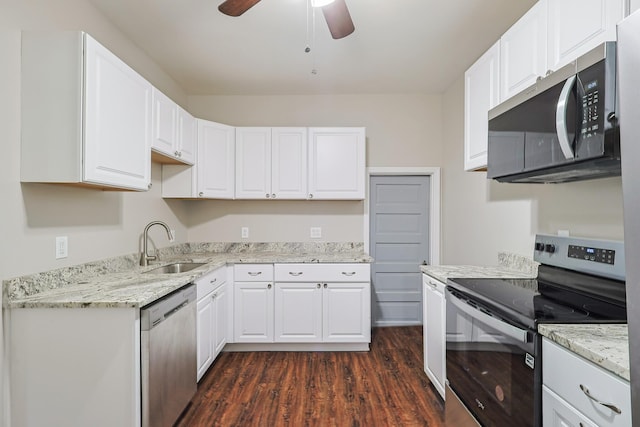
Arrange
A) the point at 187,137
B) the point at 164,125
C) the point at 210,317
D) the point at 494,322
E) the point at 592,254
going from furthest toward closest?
the point at 187,137, the point at 210,317, the point at 164,125, the point at 592,254, the point at 494,322

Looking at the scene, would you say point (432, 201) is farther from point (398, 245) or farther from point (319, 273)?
point (319, 273)

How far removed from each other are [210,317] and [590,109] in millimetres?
2638

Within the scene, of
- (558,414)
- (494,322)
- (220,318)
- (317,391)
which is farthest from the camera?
(220,318)

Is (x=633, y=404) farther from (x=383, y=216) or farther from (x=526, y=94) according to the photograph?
(x=383, y=216)

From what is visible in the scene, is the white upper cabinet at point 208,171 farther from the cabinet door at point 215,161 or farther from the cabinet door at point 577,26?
the cabinet door at point 577,26

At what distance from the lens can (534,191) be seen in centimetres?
212

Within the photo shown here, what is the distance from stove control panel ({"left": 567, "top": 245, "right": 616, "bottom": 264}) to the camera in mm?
1390

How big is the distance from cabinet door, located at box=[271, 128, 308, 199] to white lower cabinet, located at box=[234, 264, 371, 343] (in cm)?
83

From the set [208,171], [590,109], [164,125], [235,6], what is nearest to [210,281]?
[208,171]

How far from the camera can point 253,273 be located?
3021 mm

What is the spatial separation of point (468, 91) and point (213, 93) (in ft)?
8.82

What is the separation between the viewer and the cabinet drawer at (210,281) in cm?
236

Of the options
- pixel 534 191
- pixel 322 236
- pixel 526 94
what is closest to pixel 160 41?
pixel 322 236

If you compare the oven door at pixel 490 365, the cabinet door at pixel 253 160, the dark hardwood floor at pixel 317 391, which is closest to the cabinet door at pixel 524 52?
the oven door at pixel 490 365
